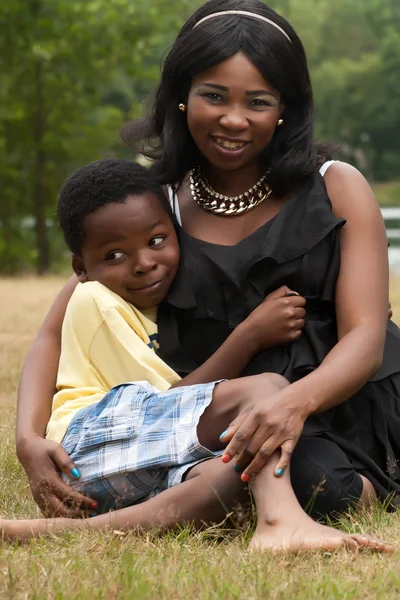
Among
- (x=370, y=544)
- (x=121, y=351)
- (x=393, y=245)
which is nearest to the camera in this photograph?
(x=370, y=544)

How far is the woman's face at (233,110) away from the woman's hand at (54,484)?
44.3 inches

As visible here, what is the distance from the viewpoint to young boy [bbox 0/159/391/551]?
3104 mm

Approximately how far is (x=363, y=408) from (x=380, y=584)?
3.73ft

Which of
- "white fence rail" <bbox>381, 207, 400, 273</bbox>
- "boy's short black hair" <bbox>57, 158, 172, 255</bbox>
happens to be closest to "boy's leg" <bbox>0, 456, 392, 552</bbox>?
"boy's short black hair" <bbox>57, 158, 172, 255</bbox>

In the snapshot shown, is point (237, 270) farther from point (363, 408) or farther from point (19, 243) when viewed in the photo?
point (19, 243)

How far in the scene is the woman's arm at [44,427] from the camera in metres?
3.44

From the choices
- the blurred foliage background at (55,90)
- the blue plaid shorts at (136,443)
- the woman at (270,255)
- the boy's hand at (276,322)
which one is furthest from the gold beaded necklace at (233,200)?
the blurred foliage background at (55,90)

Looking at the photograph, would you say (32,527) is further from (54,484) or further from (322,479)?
(322,479)

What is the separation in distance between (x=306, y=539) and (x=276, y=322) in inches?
32.5

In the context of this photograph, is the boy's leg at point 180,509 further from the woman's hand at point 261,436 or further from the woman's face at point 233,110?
the woman's face at point 233,110

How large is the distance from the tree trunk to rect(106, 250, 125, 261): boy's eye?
12.7 meters

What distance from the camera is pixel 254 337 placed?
11.6ft

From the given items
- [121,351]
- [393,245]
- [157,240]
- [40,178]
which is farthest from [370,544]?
[393,245]

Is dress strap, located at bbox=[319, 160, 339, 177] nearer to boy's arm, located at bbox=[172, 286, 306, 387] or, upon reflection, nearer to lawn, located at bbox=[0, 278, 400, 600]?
boy's arm, located at bbox=[172, 286, 306, 387]
